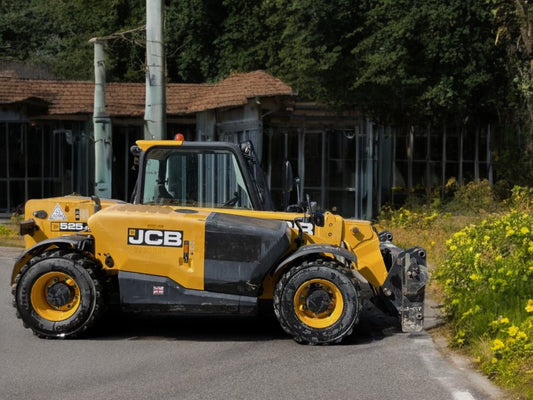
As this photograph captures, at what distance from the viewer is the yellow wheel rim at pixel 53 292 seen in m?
9.93

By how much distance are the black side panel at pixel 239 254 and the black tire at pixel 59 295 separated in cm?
122

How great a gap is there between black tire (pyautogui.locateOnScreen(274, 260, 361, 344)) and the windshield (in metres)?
1.33

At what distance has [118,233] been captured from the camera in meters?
9.94

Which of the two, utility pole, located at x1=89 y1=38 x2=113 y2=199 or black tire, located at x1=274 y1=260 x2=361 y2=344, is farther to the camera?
utility pole, located at x1=89 y1=38 x2=113 y2=199

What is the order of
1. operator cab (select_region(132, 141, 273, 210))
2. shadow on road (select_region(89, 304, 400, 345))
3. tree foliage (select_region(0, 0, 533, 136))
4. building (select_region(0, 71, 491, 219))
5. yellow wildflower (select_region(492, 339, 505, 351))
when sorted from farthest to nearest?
building (select_region(0, 71, 491, 219)) → tree foliage (select_region(0, 0, 533, 136)) → operator cab (select_region(132, 141, 273, 210)) → shadow on road (select_region(89, 304, 400, 345)) → yellow wildflower (select_region(492, 339, 505, 351))

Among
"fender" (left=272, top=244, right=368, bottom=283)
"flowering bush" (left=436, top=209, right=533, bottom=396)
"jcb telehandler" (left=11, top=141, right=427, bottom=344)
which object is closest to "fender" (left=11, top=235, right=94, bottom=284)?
"jcb telehandler" (left=11, top=141, right=427, bottom=344)

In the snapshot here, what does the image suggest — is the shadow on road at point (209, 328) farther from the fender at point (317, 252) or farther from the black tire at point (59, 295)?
the fender at point (317, 252)

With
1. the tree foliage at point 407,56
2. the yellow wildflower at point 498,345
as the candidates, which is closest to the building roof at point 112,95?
the tree foliage at point 407,56

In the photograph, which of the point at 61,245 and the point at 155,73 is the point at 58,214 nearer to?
the point at 61,245

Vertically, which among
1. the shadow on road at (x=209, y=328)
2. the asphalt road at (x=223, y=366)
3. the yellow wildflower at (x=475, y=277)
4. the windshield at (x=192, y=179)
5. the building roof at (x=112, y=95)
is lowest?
the shadow on road at (x=209, y=328)

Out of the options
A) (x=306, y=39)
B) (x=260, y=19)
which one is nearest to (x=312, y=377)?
(x=306, y=39)

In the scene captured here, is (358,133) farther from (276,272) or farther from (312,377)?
(312,377)

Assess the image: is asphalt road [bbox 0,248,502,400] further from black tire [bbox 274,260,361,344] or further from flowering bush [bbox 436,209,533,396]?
flowering bush [bbox 436,209,533,396]

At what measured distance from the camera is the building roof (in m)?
23.4
